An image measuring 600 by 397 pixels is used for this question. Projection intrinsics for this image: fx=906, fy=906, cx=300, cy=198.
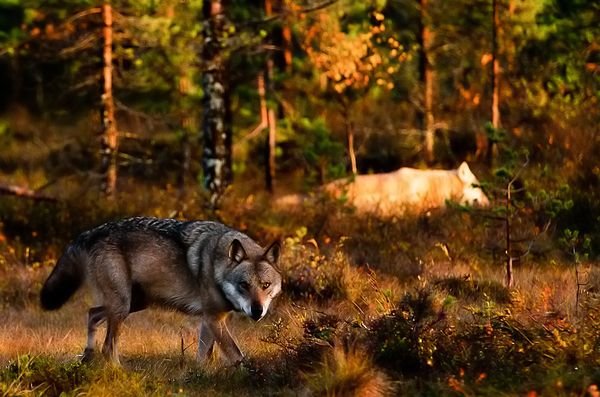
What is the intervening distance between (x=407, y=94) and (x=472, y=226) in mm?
12564

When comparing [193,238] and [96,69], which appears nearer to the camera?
[193,238]

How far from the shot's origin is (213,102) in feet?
48.3

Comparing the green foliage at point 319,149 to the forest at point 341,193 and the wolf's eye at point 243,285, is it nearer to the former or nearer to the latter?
the forest at point 341,193

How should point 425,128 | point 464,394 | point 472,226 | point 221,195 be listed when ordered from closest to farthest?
point 464,394 < point 472,226 < point 221,195 < point 425,128

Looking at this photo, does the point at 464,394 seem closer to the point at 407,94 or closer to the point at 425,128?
the point at 425,128

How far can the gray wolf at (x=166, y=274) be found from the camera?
7.98 m

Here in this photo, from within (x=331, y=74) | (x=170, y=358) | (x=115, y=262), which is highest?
(x=331, y=74)

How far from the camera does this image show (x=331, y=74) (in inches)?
795

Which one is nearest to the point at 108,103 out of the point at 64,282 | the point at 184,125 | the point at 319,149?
the point at 319,149

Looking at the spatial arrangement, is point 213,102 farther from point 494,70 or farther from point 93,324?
point 494,70

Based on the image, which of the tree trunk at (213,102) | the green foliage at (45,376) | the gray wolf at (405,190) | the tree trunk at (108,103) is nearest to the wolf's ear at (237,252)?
the green foliage at (45,376)

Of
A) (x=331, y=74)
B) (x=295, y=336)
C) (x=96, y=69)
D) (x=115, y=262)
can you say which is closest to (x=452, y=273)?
(x=295, y=336)

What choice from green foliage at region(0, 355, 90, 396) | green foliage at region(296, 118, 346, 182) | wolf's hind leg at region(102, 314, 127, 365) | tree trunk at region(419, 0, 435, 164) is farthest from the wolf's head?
tree trunk at region(419, 0, 435, 164)

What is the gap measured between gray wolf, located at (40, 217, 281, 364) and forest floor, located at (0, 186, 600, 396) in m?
0.37
